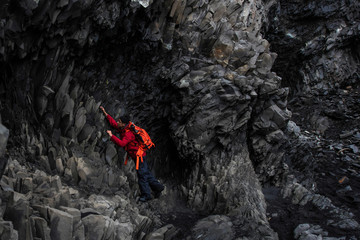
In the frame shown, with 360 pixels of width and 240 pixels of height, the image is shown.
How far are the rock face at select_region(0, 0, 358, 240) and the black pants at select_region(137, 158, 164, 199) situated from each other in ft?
1.42

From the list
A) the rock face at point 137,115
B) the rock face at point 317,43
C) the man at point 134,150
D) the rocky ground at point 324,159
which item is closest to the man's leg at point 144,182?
the man at point 134,150

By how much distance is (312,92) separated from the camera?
2975 cm

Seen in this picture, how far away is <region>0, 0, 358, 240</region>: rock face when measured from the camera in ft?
19.7

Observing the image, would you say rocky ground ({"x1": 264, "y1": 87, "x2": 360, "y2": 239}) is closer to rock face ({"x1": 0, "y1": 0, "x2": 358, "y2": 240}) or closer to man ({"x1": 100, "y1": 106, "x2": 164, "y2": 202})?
rock face ({"x1": 0, "y1": 0, "x2": 358, "y2": 240})

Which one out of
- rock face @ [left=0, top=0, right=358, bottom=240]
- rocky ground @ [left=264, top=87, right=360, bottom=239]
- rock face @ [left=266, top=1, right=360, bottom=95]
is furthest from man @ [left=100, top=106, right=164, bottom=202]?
rock face @ [left=266, top=1, right=360, bottom=95]

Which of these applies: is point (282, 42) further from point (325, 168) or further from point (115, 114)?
point (115, 114)

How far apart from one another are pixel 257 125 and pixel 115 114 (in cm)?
755

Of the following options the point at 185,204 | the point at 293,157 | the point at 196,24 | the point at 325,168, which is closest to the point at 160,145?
the point at 185,204

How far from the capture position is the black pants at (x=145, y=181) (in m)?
9.37

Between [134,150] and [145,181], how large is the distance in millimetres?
1231

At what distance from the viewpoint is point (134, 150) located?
920 cm

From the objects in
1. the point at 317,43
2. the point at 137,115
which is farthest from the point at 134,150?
the point at 317,43

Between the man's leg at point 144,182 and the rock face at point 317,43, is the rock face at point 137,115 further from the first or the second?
the rock face at point 317,43

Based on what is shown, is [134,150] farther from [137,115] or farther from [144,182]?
[137,115]
